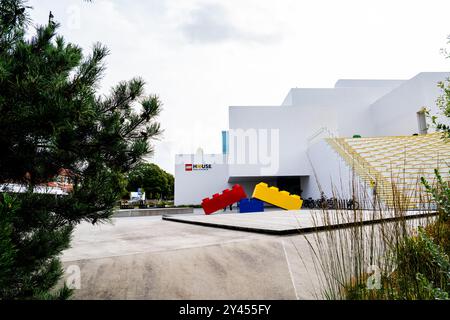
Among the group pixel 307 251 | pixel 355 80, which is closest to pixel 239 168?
pixel 307 251

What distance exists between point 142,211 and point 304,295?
39.7 feet

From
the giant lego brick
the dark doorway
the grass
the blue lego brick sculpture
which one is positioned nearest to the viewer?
the grass

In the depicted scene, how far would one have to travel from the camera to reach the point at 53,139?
4.74 ft

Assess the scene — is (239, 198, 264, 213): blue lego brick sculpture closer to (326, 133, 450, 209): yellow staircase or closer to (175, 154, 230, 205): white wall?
(326, 133, 450, 209): yellow staircase

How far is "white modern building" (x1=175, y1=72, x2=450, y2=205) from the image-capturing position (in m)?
16.2

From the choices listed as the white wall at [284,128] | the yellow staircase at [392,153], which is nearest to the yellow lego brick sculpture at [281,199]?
the yellow staircase at [392,153]

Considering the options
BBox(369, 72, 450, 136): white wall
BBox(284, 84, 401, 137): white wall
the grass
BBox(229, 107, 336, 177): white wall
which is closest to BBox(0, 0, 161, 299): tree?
the grass

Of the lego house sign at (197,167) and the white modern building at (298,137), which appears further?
the lego house sign at (197,167)

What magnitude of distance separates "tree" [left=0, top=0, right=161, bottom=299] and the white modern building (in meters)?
12.4

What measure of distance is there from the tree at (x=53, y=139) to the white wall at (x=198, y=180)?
18.7 meters

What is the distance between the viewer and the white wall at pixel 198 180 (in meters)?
20.5

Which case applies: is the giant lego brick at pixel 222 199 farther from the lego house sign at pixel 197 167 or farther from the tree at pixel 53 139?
the tree at pixel 53 139

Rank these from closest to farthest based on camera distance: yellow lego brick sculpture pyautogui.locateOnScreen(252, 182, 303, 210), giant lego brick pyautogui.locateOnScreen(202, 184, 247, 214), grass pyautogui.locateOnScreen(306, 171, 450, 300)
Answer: grass pyautogui.locateOnScreen(306, 171, 450, 300) < giant lego brick pyautogui.locateOnScreen(202, 184, 247, 214) < yellow lego brick sculpture pyautogui.locateOnScreen(252, 182, 303, 210)

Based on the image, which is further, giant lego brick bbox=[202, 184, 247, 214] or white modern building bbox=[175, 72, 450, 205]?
white modern building bbox=[175, 72, 450, 205]
